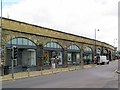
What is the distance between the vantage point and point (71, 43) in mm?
70625

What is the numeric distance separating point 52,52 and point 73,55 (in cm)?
1371

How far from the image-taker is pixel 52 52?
6019 centimetres

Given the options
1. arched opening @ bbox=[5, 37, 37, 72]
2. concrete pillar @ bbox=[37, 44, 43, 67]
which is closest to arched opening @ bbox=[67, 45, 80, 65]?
concrete pillar @ bbox=[37, 44, 43, 67]

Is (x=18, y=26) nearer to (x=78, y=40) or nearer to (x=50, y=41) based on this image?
(x=50, y=41)

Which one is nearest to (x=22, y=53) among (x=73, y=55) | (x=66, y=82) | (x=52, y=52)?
(x=52, y=52)

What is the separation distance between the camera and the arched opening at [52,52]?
56531 millimetres

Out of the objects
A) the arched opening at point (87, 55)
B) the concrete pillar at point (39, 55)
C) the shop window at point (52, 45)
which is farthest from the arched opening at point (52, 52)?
the arched opening at point (87, 55)

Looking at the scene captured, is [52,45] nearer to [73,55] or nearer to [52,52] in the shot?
[52,52]

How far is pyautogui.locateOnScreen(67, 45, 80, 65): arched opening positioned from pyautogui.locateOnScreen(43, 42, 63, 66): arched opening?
4.74 m

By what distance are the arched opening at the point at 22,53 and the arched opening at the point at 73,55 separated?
17718 millimetres

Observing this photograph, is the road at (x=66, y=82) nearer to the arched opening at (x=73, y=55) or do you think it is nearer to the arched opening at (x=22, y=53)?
the arched opening at (x=22, y=53)

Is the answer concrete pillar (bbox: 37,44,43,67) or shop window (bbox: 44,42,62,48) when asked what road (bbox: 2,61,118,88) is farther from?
shop window (bbox: 44,42,62,48)

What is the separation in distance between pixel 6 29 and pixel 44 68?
47.0 ft

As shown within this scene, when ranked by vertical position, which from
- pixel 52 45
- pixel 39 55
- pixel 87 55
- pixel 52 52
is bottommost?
pixel 87 55
